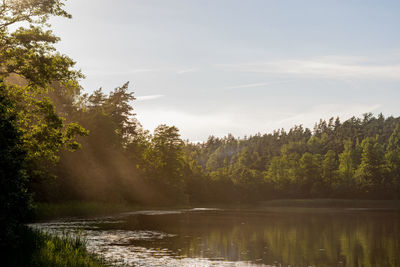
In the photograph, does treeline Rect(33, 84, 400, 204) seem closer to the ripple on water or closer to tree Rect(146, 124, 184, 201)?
tree Rect(146, 124, 184, 201)

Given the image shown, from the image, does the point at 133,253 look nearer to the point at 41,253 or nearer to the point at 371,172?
the point at 41,253

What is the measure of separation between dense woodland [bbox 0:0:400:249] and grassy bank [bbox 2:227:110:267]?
119 centimetres

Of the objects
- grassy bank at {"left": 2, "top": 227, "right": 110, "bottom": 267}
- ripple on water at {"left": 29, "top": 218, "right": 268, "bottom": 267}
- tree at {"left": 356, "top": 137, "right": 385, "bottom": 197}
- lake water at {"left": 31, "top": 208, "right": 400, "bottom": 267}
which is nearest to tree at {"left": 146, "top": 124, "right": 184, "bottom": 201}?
lake water at {"left": 31, "top": 208, "right": 400, "bottom": 267}

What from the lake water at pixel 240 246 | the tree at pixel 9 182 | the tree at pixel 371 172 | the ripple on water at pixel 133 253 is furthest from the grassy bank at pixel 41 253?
the tree at pixel 371 172

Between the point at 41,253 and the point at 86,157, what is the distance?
5551 cm

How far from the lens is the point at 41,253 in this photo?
64.6 ft

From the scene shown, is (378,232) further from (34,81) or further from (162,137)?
(162,137)

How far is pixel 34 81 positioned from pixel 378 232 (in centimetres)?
4135

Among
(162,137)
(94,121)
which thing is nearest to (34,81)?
(94,121)

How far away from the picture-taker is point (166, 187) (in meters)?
106

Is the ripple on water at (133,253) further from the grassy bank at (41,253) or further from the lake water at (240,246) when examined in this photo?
the grassy bank at (41,253)

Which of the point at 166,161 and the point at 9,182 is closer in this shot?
the point at 9,182

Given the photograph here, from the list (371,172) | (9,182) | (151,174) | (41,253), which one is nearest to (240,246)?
(41,253)

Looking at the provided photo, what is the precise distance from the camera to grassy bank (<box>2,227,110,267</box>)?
17.9 meters
